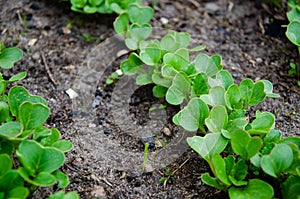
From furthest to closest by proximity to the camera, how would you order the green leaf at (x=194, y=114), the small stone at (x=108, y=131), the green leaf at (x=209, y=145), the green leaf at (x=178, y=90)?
the small stone at (x=108, y=131), the green leaf at (x=178, y=90), the green leaf at (x=194, y=114), the green leaf at (x=209, y=145)

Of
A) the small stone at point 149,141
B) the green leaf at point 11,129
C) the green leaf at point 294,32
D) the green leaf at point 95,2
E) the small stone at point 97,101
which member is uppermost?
the green leaf at point 294,32

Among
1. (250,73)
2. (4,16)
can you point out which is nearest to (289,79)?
(250,73)

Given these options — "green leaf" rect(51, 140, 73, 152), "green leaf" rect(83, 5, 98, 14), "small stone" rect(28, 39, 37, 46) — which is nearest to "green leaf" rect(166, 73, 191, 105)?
"green leaf" rect(51, 140, 73, 152)

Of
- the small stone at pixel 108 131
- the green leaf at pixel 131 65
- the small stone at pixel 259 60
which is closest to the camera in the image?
the small stone at pixel 108 131

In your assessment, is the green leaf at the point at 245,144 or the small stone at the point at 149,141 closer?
the green leaf at the point at 245,144

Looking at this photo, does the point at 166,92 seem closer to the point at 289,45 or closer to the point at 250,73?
the point at 250,73

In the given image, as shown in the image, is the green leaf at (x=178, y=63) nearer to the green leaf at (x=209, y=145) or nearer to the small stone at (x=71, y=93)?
the green leaf at (x=209, y=145)

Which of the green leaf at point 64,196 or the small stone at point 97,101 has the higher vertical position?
the green leaf at point 64,196

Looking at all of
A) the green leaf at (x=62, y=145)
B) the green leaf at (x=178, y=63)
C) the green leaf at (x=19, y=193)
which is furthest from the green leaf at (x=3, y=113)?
the green leaf at (x=178, y=63)
